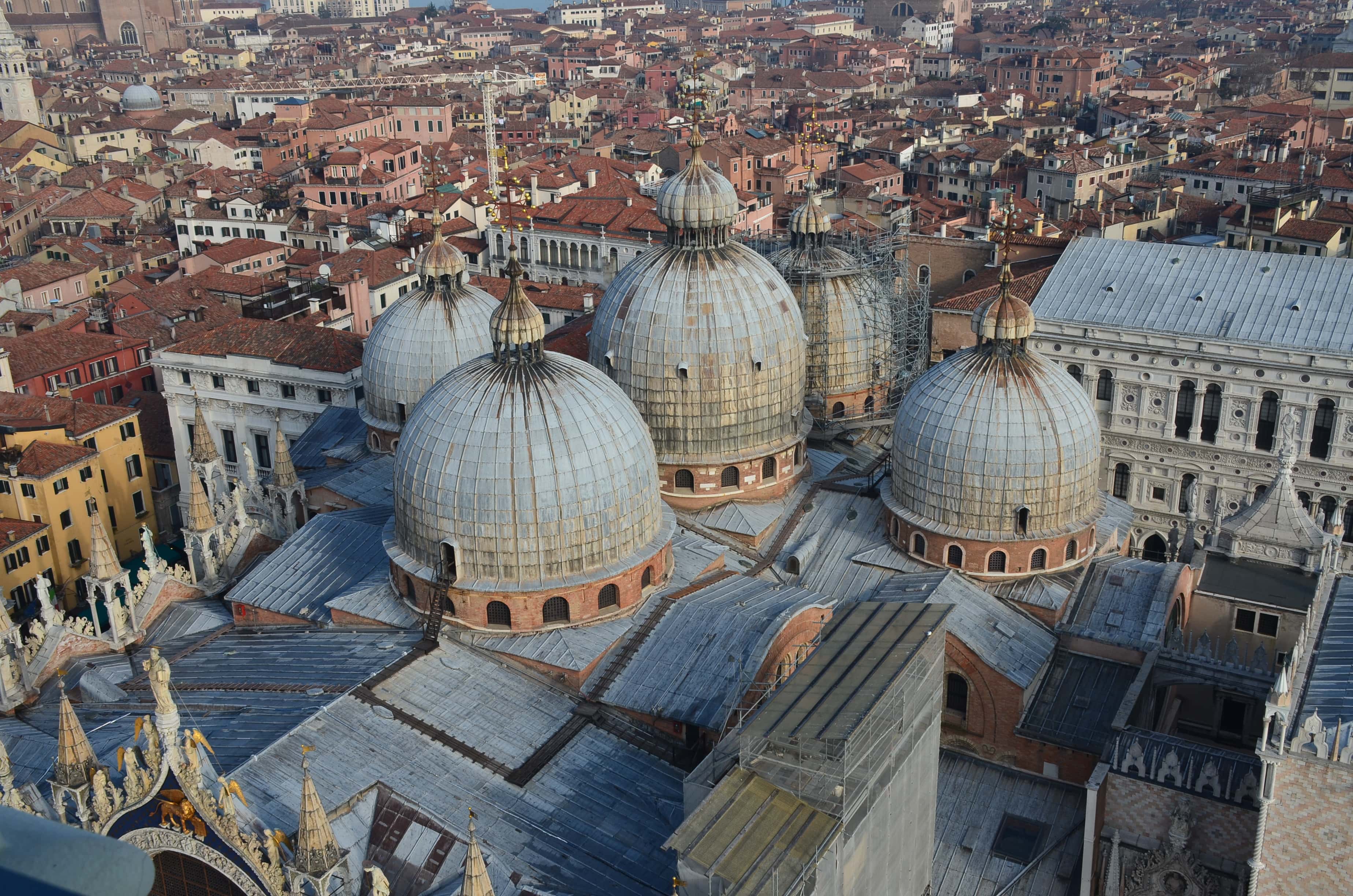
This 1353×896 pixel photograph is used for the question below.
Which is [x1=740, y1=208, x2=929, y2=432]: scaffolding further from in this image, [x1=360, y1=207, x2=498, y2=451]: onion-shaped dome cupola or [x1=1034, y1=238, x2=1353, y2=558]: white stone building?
[x1=360, y1=207, x2=498, y2=451]: onion-shaped dome cupola

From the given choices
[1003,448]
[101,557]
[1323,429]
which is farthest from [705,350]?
[1323,429]

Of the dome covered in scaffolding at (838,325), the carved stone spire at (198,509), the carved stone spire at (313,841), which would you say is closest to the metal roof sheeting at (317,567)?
the carved stone spire at (198,509)

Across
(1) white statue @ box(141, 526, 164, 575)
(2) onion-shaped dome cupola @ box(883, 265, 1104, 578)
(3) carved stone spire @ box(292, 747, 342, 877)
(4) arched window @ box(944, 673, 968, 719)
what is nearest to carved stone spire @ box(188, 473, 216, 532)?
(1) white statue @ box(141, 526, 164, 575)

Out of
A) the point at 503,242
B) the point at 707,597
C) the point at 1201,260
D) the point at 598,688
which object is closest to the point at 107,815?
the point at 598,688

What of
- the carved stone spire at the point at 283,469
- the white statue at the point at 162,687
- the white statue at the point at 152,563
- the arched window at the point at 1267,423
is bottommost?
the arched window at the point at 1267,423

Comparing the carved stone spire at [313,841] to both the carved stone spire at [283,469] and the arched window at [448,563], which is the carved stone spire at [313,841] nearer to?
the arched window at [448,563]

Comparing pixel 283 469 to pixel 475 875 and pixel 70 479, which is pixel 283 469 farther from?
pixel 475 875
